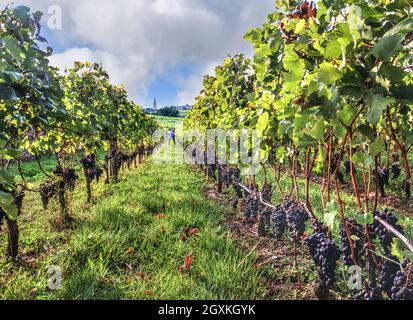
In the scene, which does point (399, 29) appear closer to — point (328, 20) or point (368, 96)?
point (368, 96)

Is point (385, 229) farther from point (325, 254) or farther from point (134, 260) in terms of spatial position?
point (134, 260)

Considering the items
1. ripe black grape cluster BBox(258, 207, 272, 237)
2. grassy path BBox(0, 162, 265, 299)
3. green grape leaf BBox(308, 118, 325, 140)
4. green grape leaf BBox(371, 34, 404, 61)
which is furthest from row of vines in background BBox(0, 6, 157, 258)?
ripe black grape cluster BBox(258, 207, 272, 237)

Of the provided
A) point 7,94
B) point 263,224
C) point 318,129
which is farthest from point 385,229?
point 7,94

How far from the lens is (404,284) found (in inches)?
68.4

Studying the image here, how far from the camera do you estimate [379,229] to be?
2143 millimetres

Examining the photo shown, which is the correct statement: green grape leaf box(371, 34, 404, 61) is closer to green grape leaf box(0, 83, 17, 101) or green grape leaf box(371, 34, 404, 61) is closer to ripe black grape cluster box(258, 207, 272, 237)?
green grape leaf box(0, 83, 17, 101)

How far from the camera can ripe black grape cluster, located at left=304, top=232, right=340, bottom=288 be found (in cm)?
219

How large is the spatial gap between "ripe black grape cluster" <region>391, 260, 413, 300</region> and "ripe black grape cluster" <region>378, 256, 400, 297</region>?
10 cm

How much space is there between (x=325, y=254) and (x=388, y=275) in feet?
1.27

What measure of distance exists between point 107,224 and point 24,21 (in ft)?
8.24

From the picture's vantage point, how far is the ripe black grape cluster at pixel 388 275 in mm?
1896

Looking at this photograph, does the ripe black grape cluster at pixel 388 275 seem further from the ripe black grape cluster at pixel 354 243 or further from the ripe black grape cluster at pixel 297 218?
the ripe black grape cluster at pixel 297 218
